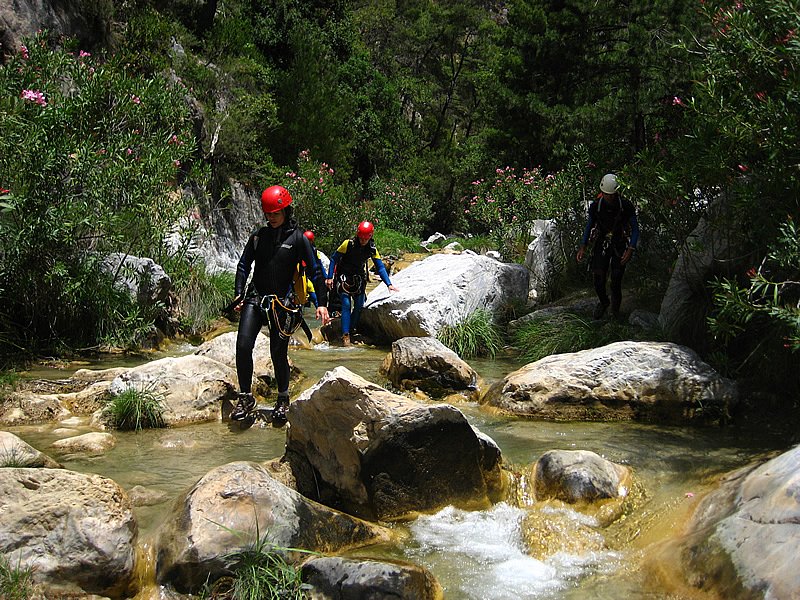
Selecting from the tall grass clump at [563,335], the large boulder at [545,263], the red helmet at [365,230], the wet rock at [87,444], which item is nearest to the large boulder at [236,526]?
the wet rock at [87,444]

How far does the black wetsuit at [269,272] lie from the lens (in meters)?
6.07

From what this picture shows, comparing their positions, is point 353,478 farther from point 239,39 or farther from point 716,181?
point 239,39

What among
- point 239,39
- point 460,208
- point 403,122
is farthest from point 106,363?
point 403,122

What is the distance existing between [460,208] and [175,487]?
1113 inches

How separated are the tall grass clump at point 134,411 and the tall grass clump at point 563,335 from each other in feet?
15.1

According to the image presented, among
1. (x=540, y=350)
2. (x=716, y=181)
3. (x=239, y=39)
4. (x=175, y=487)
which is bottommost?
(x=175, y=487)

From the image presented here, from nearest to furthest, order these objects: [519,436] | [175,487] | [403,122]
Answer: [175,487] → [519,436] → [403,122]

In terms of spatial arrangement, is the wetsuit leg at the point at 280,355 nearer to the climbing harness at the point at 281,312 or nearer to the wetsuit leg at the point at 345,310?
the climbing harness at the point at 281,312

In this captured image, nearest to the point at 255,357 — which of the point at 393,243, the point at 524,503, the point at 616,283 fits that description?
the point at 524,503

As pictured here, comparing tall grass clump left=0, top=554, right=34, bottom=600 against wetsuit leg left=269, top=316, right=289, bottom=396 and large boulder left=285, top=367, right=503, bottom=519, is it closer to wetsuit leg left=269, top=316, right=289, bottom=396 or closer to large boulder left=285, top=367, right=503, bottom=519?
large boulder left=285, top=367, right=503, bottom=519

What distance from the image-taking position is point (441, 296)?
10.2m

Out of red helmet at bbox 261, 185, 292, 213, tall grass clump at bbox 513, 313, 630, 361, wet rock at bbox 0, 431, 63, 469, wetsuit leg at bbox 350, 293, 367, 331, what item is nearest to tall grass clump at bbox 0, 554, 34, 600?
wet rock at bbox 0, 431, 63, 469

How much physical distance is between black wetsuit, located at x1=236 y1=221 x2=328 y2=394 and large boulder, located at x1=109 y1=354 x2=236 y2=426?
73 centimetres

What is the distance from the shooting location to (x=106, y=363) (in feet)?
28.3
